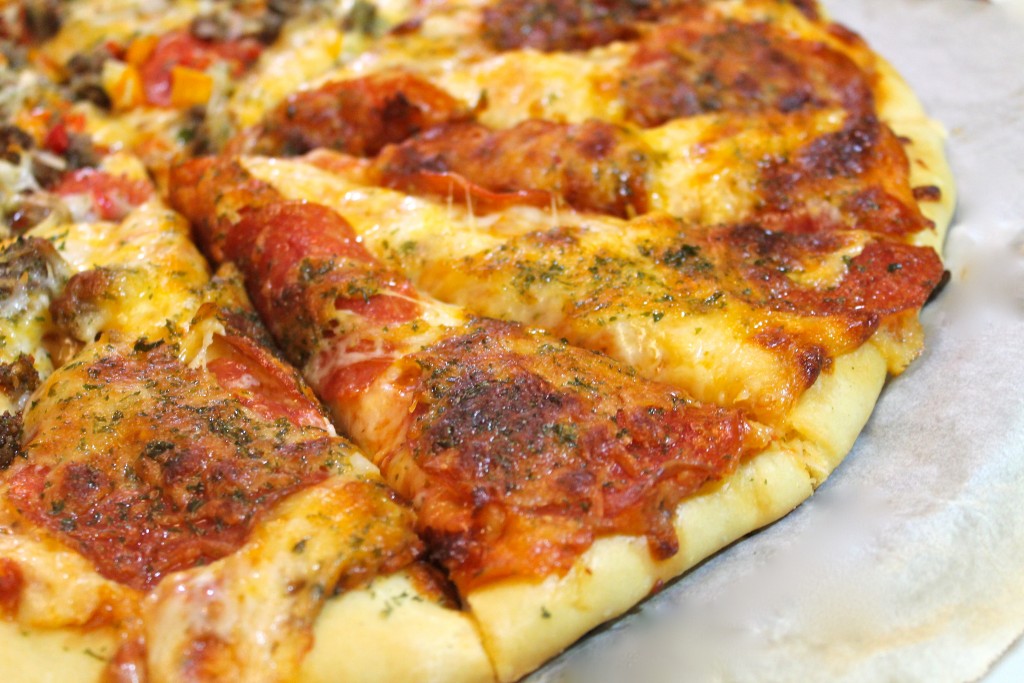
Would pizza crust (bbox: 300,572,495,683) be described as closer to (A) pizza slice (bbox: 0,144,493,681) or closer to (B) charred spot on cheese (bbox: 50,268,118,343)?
(A) pizza slice (bbox: 0,144,493,681)

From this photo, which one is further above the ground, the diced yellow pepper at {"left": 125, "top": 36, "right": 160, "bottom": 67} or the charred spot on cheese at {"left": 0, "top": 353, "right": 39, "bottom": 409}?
the charred spot on cheese at {"left": 0, "top": 353, "right": 39, "bottom": 409}

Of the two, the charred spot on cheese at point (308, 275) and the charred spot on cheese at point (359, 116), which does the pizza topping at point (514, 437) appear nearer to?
the charred spot on cheese at point (308, 275)

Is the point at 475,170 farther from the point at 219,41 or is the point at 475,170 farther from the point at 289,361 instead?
the point at 219,41

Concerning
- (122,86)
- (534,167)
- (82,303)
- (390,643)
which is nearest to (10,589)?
(390,643)

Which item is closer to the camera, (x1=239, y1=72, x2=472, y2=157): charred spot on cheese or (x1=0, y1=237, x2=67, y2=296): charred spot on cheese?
(x1=0, y1=237, x2=67, y2=296): charred spot on cheese

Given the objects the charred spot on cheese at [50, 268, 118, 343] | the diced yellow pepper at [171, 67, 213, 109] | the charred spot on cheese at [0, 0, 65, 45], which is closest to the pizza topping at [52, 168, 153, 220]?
the diced yellow pepper at [171, 67, 213, 109]

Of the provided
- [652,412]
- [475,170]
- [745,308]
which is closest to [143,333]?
[475,170]
